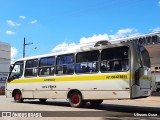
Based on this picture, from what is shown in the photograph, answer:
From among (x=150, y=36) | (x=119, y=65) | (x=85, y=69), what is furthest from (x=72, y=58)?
(x=150, y=36)

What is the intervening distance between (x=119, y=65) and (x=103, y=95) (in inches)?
66.4

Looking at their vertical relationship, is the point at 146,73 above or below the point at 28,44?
below

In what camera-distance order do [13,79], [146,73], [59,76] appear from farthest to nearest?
[13,79] < [59,76] < [146,73]

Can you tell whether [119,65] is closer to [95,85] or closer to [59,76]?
[95,85]

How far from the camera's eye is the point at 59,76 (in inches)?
679

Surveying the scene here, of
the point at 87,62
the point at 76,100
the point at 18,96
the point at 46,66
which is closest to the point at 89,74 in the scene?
the point at 87,62

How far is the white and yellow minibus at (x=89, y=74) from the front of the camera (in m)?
13.9

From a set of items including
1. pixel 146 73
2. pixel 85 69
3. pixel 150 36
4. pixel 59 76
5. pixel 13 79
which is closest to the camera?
pixel 146 73

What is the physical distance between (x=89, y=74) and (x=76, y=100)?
170 centimetres

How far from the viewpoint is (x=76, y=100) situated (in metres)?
16.3

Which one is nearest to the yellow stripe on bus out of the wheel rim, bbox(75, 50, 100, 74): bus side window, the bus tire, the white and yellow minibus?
the white and yellow minibus

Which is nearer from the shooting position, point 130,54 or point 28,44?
point 130,54

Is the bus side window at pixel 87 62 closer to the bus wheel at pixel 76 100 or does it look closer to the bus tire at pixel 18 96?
the bus wheel at pixel 76 100

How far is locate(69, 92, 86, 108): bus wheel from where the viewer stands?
16.0 metres
